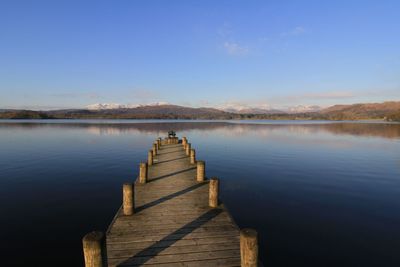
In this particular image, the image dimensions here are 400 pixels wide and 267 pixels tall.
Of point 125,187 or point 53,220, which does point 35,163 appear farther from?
point 125,187

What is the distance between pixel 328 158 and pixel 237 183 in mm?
18613

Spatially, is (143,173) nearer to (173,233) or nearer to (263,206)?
(173,233)

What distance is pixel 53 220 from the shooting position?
1262cm

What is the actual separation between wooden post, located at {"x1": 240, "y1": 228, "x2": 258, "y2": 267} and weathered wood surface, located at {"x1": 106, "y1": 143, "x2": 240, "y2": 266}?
0.82m

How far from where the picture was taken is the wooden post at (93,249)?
200 inches

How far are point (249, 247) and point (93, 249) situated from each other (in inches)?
149

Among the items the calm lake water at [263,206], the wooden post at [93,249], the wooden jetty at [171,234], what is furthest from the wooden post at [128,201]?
the wooden post at [93,249]

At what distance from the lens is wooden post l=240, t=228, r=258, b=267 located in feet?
18.0

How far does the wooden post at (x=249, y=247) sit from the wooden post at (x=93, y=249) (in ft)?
11.4

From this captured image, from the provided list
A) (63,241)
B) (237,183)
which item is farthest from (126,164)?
(63,241)

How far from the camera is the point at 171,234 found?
7.80 meters

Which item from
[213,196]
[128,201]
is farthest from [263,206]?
[128,201]

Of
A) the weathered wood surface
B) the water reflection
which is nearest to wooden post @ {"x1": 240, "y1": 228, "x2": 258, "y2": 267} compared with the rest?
the weathered wood surface

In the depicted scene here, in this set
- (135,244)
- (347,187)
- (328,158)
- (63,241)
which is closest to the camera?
(135,244)
